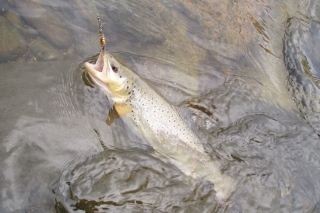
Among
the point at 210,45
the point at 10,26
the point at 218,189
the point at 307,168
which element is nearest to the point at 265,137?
the point at 307,168

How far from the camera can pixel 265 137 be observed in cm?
420

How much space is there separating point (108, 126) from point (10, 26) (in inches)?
60.3

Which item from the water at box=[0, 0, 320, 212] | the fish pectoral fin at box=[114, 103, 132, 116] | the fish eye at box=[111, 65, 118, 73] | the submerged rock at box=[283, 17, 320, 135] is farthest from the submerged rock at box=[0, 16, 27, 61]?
the submerged rock at box=[283, 17, 320, 135]

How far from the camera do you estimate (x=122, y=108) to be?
3789mm

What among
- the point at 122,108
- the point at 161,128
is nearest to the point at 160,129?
the point at 161,128

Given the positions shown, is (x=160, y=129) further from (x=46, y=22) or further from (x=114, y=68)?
(x=46, y=22)

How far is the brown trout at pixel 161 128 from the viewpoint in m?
3.76

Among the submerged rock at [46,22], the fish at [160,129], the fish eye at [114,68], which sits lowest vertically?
the fish at [160,129]

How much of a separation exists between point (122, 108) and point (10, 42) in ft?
4.48

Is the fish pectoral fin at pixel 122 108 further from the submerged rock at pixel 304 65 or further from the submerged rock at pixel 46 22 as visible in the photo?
the submerged rock at pixel 304 65

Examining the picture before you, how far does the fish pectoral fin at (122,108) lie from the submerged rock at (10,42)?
1160mm

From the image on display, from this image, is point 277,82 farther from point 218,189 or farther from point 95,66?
point 95,66

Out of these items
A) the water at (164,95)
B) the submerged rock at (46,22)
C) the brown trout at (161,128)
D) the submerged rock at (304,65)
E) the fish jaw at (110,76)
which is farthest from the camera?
the submerged rock at (304,65)

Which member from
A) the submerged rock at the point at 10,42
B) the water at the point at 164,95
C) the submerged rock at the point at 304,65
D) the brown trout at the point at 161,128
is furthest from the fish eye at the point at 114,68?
the submerged rock at the point at 304,65
